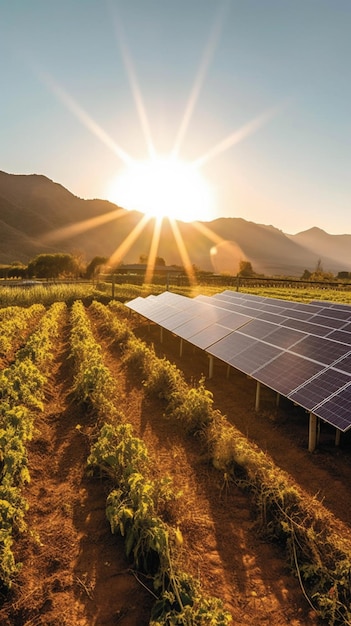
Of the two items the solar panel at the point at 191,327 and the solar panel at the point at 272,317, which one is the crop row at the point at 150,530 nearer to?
the solar panel at the point at 191,327

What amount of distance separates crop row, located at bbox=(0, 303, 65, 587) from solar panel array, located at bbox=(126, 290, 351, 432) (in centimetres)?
603

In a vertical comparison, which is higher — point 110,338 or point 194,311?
point 194,311

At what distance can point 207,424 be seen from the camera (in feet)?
32.4

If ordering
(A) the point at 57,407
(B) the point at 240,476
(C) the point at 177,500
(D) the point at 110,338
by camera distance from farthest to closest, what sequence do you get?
(D) the point at 110,338 → (A) the point at 57,407 → (B) the point at 240,476 → (C) the point at 177,500

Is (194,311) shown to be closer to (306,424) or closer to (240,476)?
(306,424)

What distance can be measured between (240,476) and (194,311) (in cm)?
1243

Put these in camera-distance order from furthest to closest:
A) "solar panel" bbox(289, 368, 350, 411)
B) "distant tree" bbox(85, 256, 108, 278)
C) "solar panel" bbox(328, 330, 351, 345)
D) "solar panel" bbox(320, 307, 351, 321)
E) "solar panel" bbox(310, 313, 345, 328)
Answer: "distant tree" bbox(85, 256, 108, 278), "solar panel" bbox(320, 307, 351, 321), "solar panel" bbox(310, 313, 345, 328), "solar panel" bbox(328, 330, 351, 345), "solar panel" bbox(289, 368, 350, 411)

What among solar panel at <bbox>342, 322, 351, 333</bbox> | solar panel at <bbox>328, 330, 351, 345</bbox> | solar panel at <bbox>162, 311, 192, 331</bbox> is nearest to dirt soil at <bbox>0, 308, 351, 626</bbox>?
solar panel at <bbox>328, 330, 351, 345</bbox>

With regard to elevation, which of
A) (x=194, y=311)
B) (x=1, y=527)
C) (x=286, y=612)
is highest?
(x=194, y=311)

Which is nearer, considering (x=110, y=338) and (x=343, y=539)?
(x=343, y=539)

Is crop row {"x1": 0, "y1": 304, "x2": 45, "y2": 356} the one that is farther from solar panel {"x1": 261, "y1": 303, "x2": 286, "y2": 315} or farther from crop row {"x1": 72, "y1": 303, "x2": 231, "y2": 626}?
solar panel {"x1": 261, "y1": 303, "x2": 286, "y2": 315}

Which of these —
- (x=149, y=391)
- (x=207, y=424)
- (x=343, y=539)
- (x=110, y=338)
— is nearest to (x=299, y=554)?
(x=343, y=539)

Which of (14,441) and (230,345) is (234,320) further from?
(14,441)

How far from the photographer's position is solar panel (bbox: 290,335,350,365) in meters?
10.2
